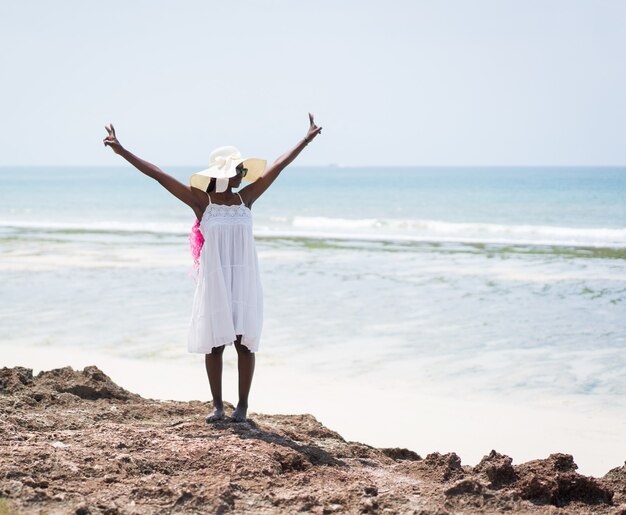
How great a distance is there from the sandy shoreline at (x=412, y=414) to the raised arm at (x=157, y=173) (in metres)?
2.40

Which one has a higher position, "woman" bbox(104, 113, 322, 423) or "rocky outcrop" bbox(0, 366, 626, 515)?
"woman" bbox(104, 113, 322, 423)

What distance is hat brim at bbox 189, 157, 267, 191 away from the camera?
18.1ft

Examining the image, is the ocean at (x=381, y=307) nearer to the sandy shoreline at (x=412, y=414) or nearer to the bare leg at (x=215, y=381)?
the sandy shoreline at (x=412, y=414)

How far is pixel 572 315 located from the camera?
12266 mm

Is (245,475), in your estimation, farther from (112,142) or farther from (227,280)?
(112,142)

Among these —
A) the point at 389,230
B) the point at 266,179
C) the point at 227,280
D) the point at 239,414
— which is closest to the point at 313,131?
the point at 266,179

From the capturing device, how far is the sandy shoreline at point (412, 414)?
6.62 m

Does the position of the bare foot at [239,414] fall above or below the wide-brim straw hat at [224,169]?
below

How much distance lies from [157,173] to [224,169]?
425 mm

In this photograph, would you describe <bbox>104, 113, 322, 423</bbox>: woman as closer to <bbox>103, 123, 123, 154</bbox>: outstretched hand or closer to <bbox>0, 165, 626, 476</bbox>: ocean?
<bbox>103, 123, 123, 154</bbox>: outstretched hand

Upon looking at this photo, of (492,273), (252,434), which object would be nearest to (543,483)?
(252,434)

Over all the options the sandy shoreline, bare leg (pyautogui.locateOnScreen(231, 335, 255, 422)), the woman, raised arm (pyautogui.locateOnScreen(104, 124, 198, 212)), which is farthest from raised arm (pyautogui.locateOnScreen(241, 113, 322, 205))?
the sandy shoreline

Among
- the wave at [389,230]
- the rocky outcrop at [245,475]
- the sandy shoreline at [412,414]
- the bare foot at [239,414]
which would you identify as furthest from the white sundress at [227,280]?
the wave at [389,230]

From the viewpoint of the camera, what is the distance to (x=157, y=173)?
556cm
